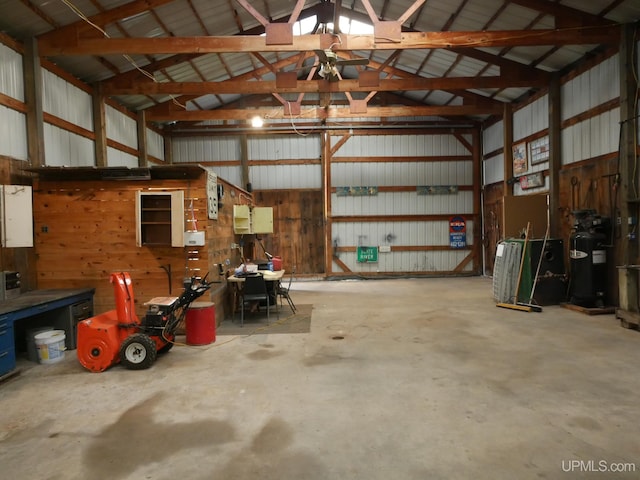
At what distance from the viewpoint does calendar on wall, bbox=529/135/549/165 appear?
8.24 m

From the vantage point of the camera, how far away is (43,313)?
4.91 m

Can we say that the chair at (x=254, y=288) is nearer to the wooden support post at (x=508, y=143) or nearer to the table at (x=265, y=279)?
the table at (x=265, y=279)

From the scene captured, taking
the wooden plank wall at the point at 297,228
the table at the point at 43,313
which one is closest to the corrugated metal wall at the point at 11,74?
the table at the point at 43,313

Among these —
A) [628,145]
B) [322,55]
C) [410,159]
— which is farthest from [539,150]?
[322,55]

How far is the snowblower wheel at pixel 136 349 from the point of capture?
414 cm

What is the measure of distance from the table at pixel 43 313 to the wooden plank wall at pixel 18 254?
222 mm

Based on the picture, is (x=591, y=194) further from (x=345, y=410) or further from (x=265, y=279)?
(x=345, y=410)

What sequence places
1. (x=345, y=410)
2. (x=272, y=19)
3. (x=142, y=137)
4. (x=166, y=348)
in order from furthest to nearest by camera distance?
(x=142, y=137), (x=272, y=19), (x=166, y=348), (x=345, y=410)

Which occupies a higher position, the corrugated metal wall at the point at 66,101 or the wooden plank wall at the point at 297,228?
the corrugated metal wall at the point at 66,101

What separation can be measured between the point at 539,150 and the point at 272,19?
679 centimetres

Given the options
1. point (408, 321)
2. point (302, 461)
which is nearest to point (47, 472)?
point (302, 461)

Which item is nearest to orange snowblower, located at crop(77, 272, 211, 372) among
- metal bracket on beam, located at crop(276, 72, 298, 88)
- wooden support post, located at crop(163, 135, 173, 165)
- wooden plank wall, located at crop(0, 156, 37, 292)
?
wooden plank wall, located at crop(0, 156, 37, 292)

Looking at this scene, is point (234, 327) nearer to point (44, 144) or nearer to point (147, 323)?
point (147, 323)

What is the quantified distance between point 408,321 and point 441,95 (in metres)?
7.24
